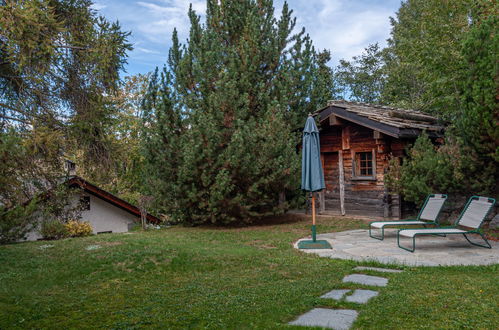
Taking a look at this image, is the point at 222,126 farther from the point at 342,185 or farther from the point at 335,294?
the point at 335,294

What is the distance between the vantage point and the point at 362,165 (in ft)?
43.3

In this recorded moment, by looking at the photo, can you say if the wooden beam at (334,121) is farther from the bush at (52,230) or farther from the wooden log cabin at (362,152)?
the bush at (52,230)

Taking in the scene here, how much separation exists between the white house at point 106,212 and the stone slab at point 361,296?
665 inches

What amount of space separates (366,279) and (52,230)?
487 inches

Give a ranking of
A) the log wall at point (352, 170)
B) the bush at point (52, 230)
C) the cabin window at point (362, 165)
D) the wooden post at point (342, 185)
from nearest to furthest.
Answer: the log wall at point (352, 170) → the cabin window at point (362, 165) → the wooden post at point (342, 185) → the bush at point (52, 230)

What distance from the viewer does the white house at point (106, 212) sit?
19.6m

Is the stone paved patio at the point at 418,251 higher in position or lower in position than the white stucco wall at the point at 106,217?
higher

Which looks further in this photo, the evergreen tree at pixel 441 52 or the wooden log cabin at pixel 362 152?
the evergreen tree at pixel 441 52

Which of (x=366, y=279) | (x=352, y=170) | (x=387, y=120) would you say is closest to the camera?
(x=366, y=279)

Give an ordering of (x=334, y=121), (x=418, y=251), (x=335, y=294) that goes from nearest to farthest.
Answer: (x=335, y=294) → (x=418, y=251) → (x=334, y=121)

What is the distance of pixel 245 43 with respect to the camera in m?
12.3

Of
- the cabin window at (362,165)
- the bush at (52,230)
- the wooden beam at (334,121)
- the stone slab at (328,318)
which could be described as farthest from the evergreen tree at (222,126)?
the stone slab at (328,318)

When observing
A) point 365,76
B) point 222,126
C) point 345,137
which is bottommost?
point 345,137

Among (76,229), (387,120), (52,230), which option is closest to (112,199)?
(76,229)
